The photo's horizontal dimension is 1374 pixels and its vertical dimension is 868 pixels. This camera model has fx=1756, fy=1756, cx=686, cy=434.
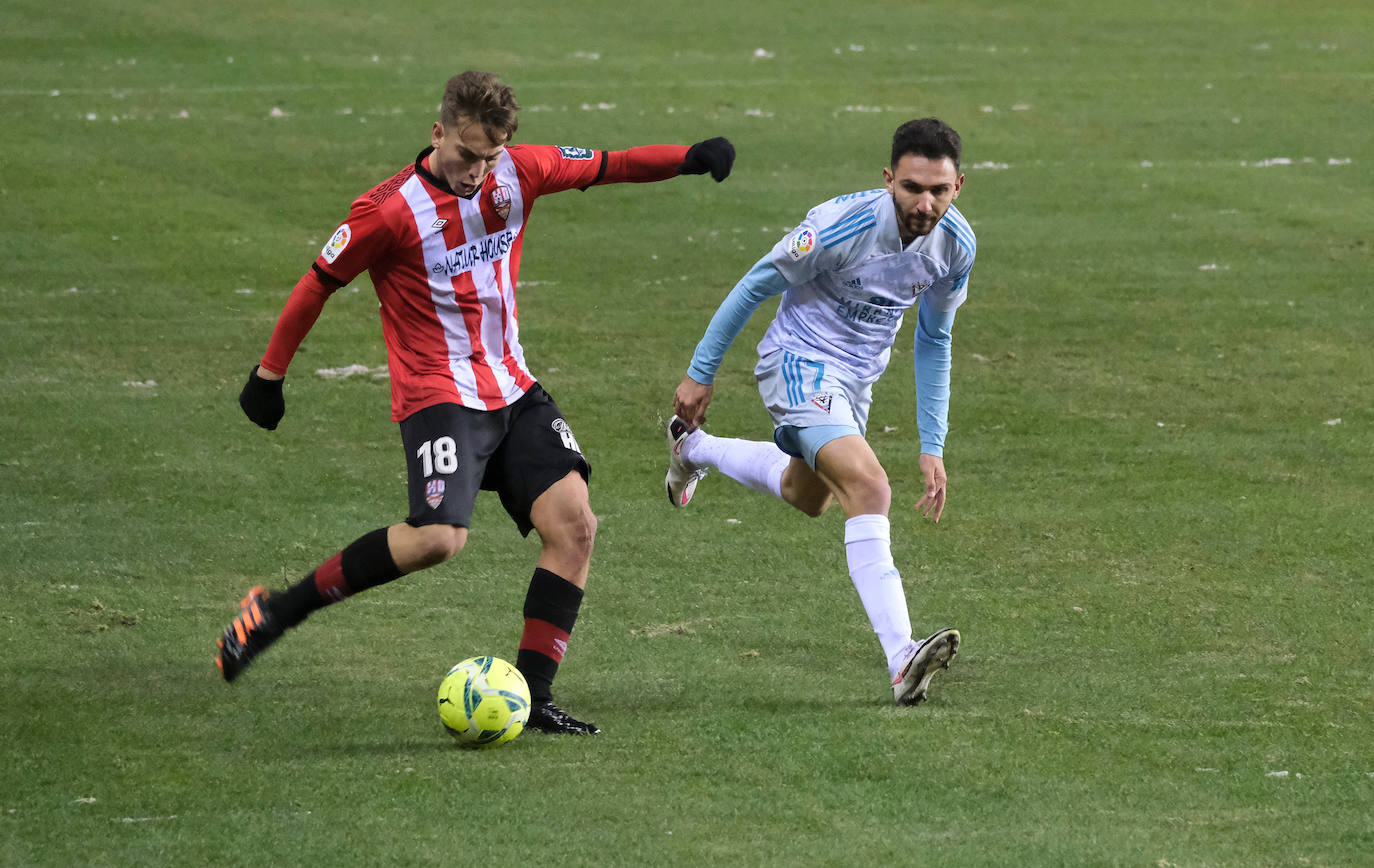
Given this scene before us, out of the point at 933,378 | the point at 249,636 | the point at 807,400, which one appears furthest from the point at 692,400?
the point at 249,636

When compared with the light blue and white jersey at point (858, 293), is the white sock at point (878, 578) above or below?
below

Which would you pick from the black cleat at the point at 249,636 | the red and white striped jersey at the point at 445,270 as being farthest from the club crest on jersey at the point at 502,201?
the black cleat at the point at 249,636

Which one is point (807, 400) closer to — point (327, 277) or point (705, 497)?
point (327, 277)

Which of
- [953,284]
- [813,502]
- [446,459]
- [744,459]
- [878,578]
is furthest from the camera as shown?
[744,459]

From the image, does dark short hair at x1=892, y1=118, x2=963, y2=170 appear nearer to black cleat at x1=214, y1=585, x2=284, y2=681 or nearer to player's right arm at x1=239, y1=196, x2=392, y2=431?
player's right arm at x1=239, y1=196, x2=392, y2=431

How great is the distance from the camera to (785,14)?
74.8 feet

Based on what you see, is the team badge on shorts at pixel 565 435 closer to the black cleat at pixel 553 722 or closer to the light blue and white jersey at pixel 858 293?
the light blue and white jersey at pixel 858 293

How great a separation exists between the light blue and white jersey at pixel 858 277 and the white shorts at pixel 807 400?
0.15 ft

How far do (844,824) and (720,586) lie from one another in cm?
271

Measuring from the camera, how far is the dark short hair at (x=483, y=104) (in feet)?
17.8

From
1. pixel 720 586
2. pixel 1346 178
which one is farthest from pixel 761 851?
pixel 1346 178

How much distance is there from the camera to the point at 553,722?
5559 mm

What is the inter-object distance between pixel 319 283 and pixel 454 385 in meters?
0.55

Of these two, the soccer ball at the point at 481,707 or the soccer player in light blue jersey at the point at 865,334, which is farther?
the soccer player in light blue jersey at the point at 865,334
